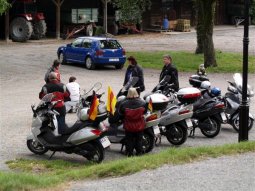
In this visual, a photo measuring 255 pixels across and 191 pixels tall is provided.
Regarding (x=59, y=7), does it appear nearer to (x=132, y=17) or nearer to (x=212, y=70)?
(x=132, y=17)

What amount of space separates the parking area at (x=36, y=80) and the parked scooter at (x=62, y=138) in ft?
1.38

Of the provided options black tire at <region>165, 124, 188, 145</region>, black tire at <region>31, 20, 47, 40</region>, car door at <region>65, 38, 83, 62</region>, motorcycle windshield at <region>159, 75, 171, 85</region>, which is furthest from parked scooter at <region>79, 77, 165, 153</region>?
black tire at <region>31, 20, 47, 40</region>

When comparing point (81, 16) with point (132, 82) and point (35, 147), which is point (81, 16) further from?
point (35, 147)

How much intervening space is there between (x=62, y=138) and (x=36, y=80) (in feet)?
42.8

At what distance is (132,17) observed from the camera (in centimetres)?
3550

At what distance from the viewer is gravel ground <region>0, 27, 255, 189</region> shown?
1420cm

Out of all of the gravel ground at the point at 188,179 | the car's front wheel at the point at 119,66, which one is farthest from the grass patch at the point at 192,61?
the gravel ground at the point at 188,179

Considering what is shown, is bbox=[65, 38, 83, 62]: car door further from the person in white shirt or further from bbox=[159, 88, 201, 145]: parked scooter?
bbox=[159, 88, 201, 145]: parked scooter

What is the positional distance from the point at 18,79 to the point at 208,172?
16.7 metres

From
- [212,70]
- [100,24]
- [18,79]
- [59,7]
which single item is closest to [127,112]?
[18,79]

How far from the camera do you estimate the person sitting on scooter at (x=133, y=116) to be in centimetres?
1238

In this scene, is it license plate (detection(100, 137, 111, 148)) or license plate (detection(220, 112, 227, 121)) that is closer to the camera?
license plate (detection(100, 137, 111, 148))

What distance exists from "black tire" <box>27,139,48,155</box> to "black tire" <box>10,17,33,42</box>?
94.3ft

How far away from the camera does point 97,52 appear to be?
2870 centimetres
